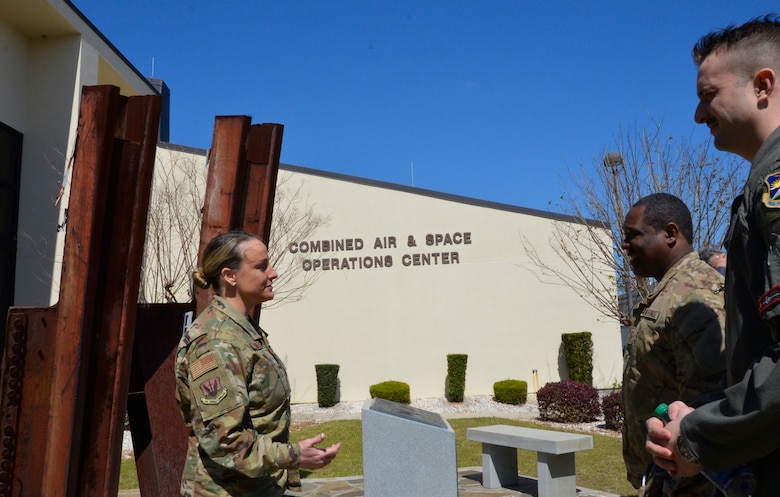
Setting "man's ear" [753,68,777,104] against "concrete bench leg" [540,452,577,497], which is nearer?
"man's ear" [753,68,777,104]

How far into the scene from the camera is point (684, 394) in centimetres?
271

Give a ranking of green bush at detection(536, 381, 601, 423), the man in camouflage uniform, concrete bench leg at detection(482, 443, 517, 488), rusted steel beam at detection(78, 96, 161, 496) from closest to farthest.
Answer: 1. the man in camouflage uniform
2. rusted steel beam at detection(78, 96, 161, 496)
3. concrete bench leg at detection(482, 443, 517, 488)
4. green bush at detection(536, 381, 601, 423)

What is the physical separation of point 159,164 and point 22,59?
3.60 metres

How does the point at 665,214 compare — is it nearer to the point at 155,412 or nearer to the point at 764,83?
the point at 764,83

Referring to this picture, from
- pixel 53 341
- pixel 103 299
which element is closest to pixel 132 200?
pixel 103 299

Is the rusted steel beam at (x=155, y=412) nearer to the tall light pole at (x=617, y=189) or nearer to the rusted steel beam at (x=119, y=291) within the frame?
the rusted steel beam at (x=119, y=291)

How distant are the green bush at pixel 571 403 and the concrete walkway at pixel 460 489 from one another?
6265mm

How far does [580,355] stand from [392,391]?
543cm

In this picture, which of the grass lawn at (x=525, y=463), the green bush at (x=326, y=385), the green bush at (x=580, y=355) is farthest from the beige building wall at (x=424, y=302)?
the grass lawn at (x=525, y=463)

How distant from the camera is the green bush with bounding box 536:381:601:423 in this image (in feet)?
46.8

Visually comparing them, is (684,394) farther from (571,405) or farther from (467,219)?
(467,219)

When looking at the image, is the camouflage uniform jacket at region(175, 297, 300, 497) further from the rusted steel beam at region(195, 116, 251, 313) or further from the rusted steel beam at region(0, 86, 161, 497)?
the rusted steel beam at region(195, 116, 251, 313)

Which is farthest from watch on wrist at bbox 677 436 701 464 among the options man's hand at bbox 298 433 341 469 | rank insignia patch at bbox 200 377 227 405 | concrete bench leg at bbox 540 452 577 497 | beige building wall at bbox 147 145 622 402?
beige building wall at bbox 147 145 622 402

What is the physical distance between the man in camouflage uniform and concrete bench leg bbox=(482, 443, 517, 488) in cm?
484
